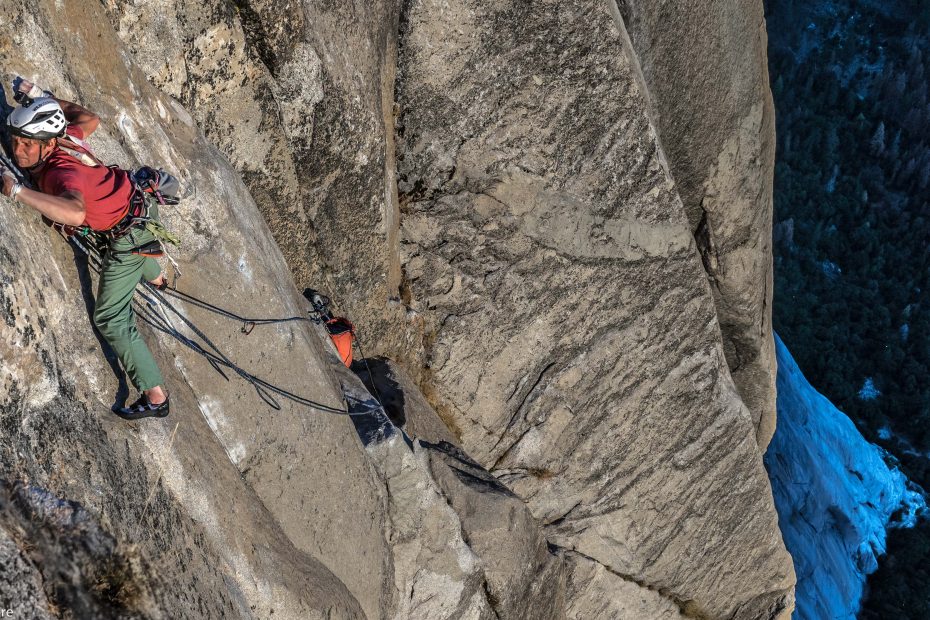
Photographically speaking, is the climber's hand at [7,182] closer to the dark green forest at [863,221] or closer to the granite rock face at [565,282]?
the granite rock face at [565,282]

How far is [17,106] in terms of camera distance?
348cm

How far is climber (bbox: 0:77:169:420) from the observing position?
3.34m

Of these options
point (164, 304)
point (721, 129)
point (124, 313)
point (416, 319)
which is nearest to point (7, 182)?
point (124, 313)

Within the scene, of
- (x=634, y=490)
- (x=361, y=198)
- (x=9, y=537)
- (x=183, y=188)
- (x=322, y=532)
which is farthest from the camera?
(x=634, y=490)

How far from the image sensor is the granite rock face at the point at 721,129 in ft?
24.3

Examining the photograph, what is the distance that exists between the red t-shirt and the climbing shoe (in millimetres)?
808

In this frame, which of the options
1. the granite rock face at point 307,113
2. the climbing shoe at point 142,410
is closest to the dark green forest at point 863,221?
the granite rock face at point 307,113

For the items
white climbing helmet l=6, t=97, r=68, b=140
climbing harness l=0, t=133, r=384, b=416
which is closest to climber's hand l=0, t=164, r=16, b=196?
white climbing helmet l=6, t=97, r=68, b=140

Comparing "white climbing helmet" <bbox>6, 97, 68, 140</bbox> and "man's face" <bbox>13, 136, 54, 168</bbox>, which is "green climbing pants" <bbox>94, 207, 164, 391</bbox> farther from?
"white climbing helmet" <bbox>6, 97, 68, 140</bbox>

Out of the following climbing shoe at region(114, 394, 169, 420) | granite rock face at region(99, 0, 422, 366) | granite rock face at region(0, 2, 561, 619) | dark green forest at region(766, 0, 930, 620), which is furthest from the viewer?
dark green forest at region(766, 0, 930, 620)

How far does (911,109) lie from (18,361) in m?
34.6

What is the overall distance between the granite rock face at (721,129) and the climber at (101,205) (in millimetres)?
4985

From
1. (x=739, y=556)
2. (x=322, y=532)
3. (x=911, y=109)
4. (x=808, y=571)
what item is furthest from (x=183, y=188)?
(x=911, y=109)

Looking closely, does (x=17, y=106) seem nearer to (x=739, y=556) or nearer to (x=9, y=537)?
(x=9, y=537)
